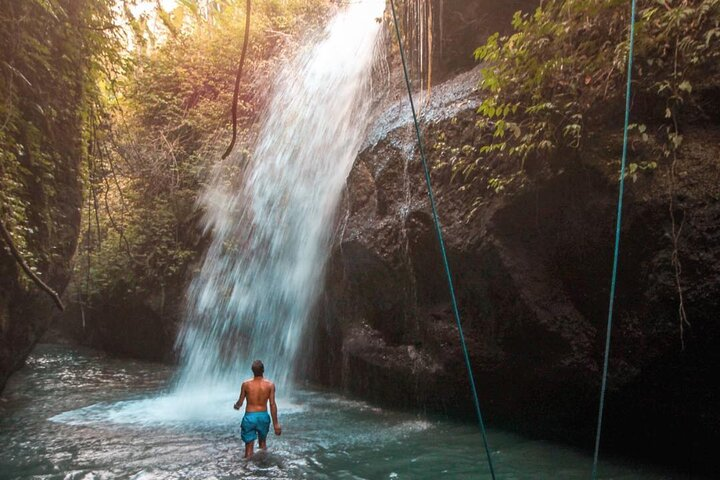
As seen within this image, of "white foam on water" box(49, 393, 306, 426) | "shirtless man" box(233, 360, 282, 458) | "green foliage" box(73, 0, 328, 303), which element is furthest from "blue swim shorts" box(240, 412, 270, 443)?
"green foliage" box(73, 0, 328, 303)

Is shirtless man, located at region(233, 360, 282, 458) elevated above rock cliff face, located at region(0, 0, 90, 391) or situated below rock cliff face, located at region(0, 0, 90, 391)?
below

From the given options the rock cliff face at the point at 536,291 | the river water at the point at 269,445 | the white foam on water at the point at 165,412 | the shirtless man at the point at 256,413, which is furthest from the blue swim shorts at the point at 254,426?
the rock cliff face at the point at 536,291

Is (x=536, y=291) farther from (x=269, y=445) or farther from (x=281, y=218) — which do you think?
(x=281, y=218)

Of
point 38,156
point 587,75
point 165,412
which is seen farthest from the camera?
point 165,412

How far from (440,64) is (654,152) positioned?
4425 mm

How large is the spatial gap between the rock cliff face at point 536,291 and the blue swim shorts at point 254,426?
2282 mm

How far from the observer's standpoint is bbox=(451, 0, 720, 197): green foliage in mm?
4492

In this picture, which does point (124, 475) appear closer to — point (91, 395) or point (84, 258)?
point (91, 395)

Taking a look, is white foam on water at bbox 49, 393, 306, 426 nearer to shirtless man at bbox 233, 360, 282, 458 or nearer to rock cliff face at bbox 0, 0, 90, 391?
rock cliff face at bbox 0, 0, 90, 391

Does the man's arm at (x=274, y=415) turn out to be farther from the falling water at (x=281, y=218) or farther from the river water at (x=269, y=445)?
the falling water at (x=281, y=218)

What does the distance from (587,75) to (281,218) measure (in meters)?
6.34

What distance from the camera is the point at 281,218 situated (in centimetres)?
999

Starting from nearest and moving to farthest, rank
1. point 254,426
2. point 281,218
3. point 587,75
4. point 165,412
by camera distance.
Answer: point 587,75 < point 254,426 < point 165,412 < point 281,218

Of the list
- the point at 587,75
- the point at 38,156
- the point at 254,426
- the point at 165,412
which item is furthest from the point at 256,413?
the point at 587,75
